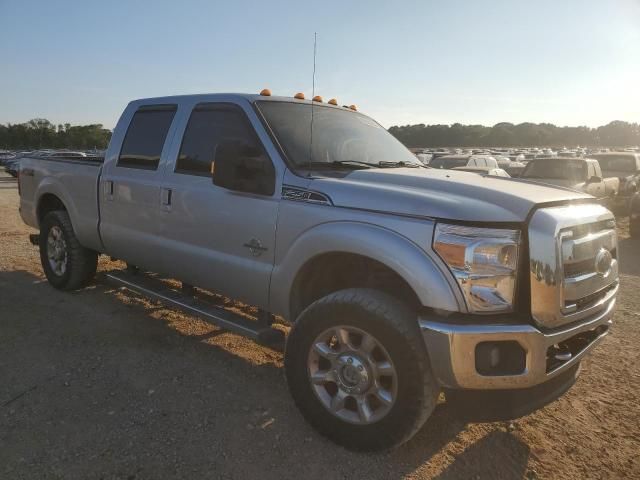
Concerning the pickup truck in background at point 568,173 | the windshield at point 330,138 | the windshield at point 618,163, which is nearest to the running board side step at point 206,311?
the windshield at point 330,138

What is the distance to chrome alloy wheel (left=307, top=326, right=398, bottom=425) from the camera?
259 cm

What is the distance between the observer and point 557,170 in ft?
37.4

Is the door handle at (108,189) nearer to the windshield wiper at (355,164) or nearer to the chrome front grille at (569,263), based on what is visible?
the windshield wiper at (355,164)

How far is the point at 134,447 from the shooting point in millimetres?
2727

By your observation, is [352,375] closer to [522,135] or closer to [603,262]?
[603,262]

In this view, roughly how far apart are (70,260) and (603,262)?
4837mm

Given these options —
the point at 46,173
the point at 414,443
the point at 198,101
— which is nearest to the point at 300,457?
the point at 414,443

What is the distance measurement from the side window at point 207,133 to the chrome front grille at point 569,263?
6.42 feet

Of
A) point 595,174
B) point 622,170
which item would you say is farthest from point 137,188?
point 622,170

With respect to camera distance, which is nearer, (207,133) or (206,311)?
(206,311)

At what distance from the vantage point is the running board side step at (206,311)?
10.8ft

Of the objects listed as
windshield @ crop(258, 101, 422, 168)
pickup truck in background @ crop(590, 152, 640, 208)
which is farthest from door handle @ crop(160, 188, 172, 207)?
pickup truck in background @ crop(590, 152, 640, 208)

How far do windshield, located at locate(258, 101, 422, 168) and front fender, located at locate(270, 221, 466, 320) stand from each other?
62 cm

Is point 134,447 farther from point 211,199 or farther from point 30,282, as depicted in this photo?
point 30,282
